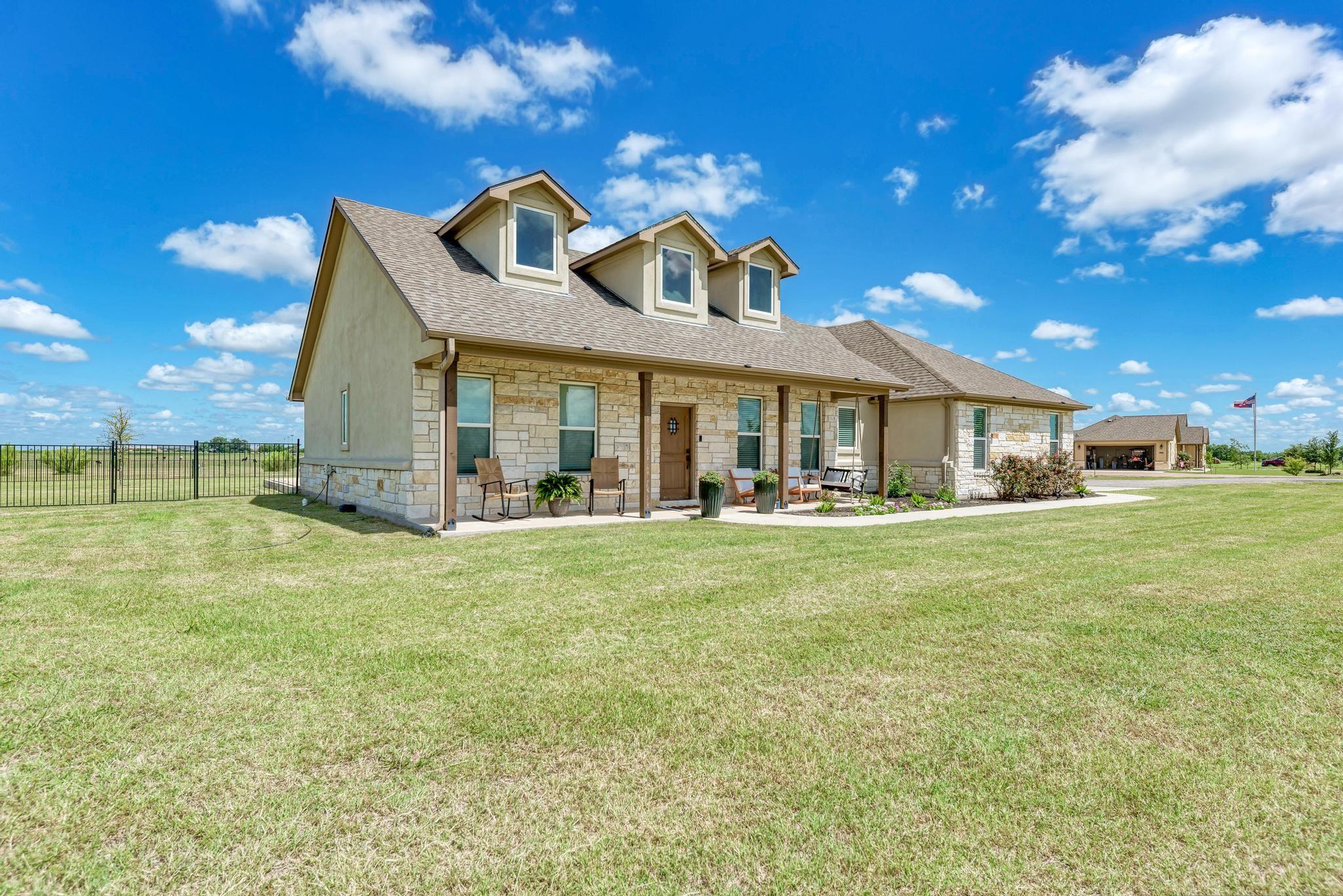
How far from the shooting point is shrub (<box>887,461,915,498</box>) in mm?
15758

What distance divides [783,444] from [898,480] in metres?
4.65

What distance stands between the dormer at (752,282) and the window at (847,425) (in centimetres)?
316

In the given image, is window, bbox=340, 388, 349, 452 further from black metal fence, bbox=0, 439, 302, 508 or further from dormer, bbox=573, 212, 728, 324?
dormer, bbox=573, 212, 728, 324

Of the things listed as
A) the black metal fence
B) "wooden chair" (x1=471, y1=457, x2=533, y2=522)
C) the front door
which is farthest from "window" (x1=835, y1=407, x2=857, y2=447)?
the black metal fence

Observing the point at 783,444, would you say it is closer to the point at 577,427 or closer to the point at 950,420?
the point at 577,427

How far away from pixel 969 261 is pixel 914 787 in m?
21.3

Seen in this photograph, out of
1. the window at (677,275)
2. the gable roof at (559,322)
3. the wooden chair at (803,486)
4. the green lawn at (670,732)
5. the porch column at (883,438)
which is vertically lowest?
the green lawn at (670,732)

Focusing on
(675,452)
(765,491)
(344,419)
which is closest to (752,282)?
(675,452)

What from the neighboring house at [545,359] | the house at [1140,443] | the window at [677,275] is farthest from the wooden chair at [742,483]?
the house at [1140,443]

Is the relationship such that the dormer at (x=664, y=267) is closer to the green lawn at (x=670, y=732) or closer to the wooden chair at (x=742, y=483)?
the wooden chair at (x=742, y=483)

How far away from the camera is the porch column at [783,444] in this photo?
1299 centimetres

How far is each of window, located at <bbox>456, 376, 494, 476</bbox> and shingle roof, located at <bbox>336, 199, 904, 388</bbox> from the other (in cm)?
134

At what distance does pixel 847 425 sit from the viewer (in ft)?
54.9

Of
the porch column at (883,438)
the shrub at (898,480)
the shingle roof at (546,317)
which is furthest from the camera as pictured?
the shrub at (898,480)
